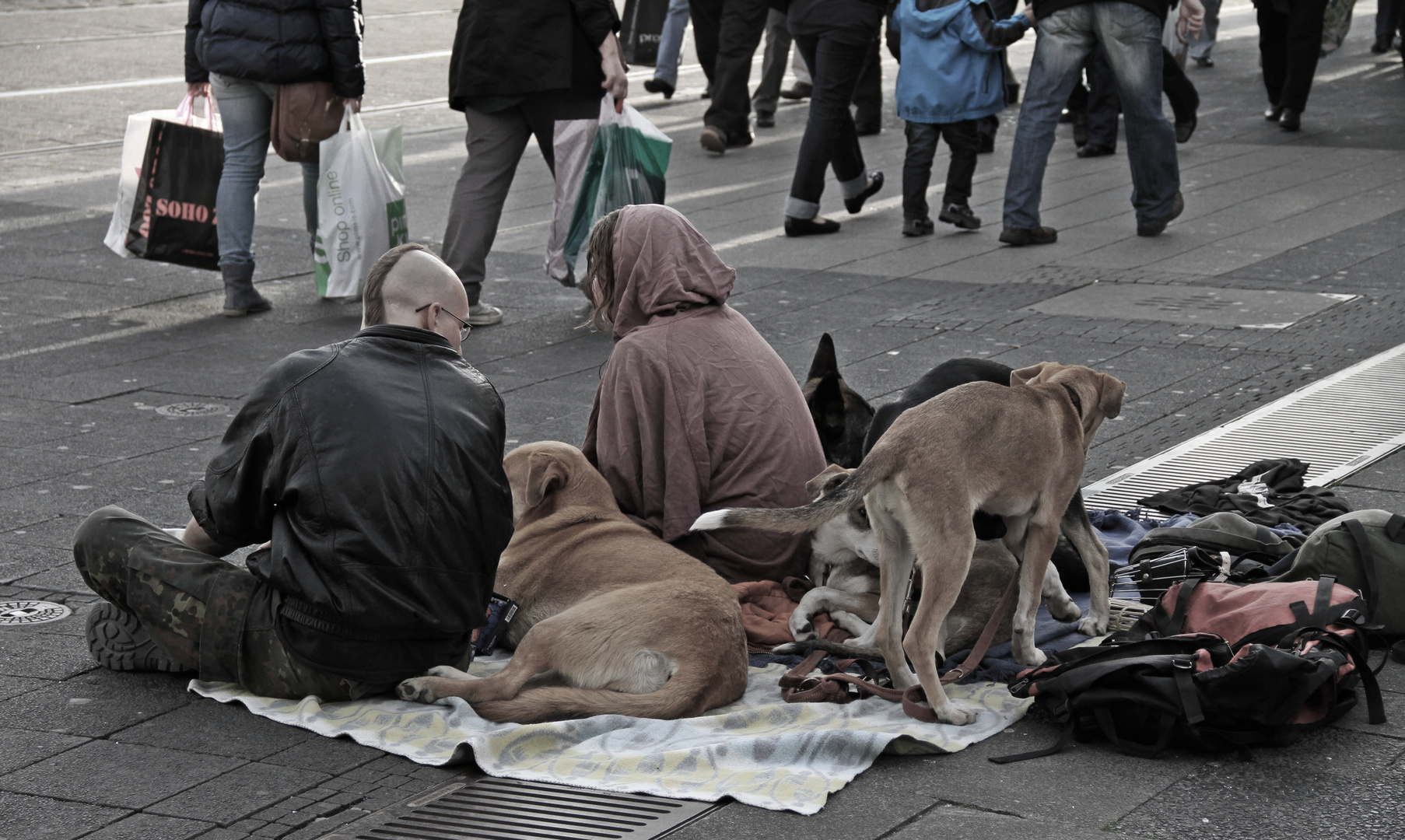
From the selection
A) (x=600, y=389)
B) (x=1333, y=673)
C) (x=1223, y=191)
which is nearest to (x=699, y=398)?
(x=600, y=389)

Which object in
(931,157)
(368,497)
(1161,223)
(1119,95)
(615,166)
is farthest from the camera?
(931,157)

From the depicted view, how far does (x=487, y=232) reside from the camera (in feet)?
28.5

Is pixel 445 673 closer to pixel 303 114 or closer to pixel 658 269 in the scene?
pixel 658 269

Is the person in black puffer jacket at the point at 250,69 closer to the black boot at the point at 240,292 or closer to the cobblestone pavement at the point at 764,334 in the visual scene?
the black boot at the point at 240,292

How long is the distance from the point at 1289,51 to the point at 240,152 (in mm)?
9524

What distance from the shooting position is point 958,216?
10.8 m

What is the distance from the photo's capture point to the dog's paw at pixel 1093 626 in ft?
15.1

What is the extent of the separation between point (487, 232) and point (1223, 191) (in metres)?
5.83

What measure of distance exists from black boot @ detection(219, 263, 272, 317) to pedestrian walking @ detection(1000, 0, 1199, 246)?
15.2 feet

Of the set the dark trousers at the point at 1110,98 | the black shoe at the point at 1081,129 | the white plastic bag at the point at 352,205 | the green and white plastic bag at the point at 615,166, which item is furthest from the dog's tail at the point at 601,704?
the black shoe at the point at 1081,129

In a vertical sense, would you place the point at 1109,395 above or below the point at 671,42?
above

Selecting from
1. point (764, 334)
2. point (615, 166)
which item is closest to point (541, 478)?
point (764, 334)

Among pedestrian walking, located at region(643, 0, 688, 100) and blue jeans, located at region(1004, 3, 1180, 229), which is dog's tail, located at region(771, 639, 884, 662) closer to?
blue jeans, located at region(1004, 3, 1180, 229)

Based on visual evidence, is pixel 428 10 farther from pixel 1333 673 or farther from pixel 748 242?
→ pixel 1333 673
